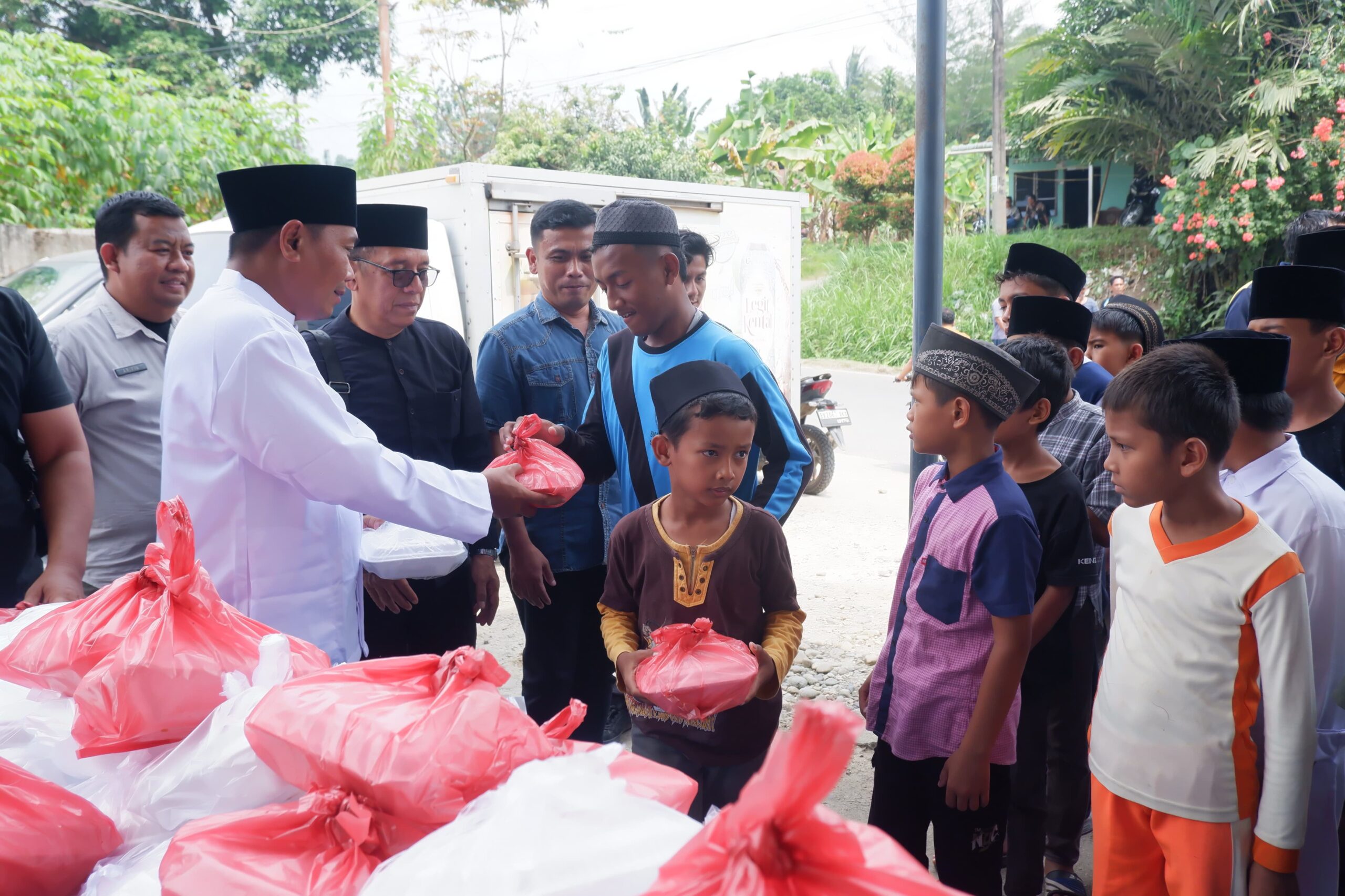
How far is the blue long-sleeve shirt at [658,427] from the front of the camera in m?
2.92

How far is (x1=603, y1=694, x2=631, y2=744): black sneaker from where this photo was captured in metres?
4.20

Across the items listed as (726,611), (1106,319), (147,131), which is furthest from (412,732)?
(147,131)

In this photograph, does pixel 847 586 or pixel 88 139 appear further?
pixel 88 139

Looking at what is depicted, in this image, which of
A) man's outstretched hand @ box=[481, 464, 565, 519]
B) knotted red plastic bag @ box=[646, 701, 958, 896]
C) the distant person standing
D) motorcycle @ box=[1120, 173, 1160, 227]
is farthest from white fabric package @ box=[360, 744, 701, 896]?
motorcycle @ box=[1120, 173, 1160, 227]

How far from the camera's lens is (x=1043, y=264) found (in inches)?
154

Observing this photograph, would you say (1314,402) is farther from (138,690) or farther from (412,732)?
(138,690)

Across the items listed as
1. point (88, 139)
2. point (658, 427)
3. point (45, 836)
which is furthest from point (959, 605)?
point (88, 139)

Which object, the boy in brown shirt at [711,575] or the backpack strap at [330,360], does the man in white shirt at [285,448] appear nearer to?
the boy in brown shirt at [711,575]

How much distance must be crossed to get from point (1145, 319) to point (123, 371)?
4075 mm

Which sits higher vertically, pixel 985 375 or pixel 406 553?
pixel 985 375

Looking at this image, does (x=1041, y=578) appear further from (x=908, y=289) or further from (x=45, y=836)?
(x=908, y=289)

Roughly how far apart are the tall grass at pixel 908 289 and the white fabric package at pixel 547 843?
18365mm

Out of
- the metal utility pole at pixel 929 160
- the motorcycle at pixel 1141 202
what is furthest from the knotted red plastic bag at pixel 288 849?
the motorcycle at pixel 1141 202

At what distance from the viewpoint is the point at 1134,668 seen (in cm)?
210
